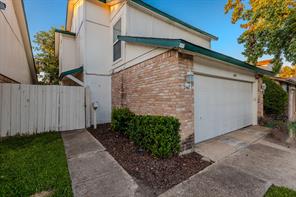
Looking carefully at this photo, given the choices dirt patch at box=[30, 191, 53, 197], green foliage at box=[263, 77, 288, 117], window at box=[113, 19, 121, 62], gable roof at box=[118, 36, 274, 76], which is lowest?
dirt patch at box=[30, 191, 53, 197]

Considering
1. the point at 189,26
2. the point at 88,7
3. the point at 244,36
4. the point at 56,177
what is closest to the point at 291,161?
the point at 56,177

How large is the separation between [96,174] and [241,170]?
10.5ft

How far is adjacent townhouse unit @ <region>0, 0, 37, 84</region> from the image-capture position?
651 cm

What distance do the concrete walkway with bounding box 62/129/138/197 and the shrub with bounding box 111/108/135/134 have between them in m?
1.28

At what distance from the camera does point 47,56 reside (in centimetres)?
1866

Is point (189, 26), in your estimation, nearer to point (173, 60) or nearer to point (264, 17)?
point (264, 17)

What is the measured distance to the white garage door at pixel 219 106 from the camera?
204 inches

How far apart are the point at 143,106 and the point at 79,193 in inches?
142

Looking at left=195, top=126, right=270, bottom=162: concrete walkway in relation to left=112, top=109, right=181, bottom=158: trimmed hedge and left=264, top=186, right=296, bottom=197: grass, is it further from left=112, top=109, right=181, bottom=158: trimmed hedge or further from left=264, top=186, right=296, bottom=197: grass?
left=264, top=186, right=296, bottom=197: grass

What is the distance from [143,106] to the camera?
588cm

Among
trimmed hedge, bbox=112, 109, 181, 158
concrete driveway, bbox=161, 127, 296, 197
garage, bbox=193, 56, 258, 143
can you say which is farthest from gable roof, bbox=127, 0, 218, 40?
concrete driveway, bbox=161, 127, 296, 197

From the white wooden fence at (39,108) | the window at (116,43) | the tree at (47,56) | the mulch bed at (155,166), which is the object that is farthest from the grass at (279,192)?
the tree at (47,56)

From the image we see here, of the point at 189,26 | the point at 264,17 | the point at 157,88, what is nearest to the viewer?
the point at 157,88

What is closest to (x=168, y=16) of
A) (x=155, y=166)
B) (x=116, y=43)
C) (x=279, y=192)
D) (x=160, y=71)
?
(x=116, y=43)
